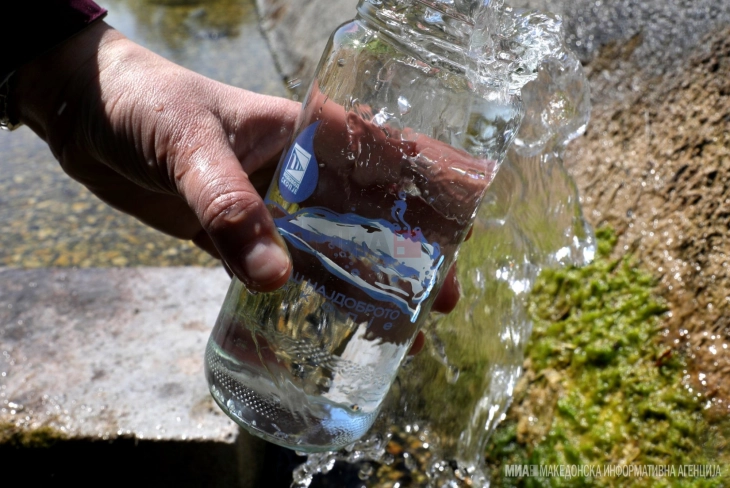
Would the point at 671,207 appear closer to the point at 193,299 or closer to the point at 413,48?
the point at 413,48

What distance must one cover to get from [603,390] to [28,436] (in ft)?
6.13

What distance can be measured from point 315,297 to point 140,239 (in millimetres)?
3062

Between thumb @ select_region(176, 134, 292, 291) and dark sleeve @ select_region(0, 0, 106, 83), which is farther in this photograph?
dark sleeve @ select_region(0, 0, 106, 83)

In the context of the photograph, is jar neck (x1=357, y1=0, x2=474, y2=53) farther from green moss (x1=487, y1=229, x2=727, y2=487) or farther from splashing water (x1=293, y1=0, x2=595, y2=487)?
green moss (x1=487, y1=229, x2=727, y2=487)

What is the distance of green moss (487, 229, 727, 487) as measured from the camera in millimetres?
1937

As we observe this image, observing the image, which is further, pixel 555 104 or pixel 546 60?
pixel 555 104

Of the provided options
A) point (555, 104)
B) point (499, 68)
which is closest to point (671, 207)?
point (555, 104)

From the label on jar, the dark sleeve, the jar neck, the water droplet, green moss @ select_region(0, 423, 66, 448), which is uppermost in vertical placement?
the jar neck

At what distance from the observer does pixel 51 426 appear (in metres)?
2.19

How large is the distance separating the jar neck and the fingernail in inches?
21.7

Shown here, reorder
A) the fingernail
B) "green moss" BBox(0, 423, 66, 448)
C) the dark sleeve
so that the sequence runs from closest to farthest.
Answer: the fingernail < the dark sleeve < "green moss" BBox(0, 423, 66, 448)

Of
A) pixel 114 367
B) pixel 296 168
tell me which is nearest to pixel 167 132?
pixel 296 168

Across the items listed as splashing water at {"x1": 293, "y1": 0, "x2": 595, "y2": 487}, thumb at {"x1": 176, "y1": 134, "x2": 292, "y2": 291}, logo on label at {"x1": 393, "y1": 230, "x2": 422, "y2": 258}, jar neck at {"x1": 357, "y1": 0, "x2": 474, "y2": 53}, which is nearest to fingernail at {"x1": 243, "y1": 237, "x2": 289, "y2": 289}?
thumb at {"x1": 176, "y1": 134, "x2": 292, "y2": 291}

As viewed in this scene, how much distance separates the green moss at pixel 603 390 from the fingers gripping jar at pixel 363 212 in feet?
2.56
